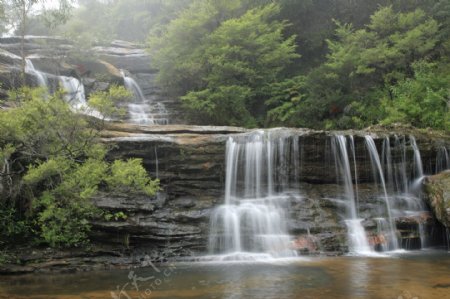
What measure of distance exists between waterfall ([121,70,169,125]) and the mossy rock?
11.9 m

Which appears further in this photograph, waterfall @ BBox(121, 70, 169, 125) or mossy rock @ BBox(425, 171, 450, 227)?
waterfall @ BBox(121, 70, 169, 125)

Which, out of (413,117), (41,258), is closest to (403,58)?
(413,117)

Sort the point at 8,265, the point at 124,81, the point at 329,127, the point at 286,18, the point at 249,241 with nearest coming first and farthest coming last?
the point at 8,265, the point at 249,241, the point at 329,127, the point at 124,81, the point at 286,18

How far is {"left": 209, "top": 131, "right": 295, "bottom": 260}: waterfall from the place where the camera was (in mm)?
11859

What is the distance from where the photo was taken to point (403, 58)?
750 inches

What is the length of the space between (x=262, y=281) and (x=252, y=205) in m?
4.68

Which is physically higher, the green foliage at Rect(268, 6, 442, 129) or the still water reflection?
the green foliage at Rect(268, 6, 442, 129)

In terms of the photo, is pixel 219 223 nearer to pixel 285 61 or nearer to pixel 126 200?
pixel 126 200

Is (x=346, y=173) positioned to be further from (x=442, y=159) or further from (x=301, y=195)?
(x=442, y=159)

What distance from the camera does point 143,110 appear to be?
20344mm

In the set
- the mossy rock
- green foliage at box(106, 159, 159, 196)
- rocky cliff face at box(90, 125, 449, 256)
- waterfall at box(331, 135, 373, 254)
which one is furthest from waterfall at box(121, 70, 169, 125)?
the mossy rock

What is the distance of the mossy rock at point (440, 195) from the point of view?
12.0 m

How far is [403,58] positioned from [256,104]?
7.52 m

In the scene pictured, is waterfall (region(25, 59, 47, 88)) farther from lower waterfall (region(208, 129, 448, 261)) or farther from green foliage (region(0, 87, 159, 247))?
lower waterfall (region(208, 129, 448, 261))
